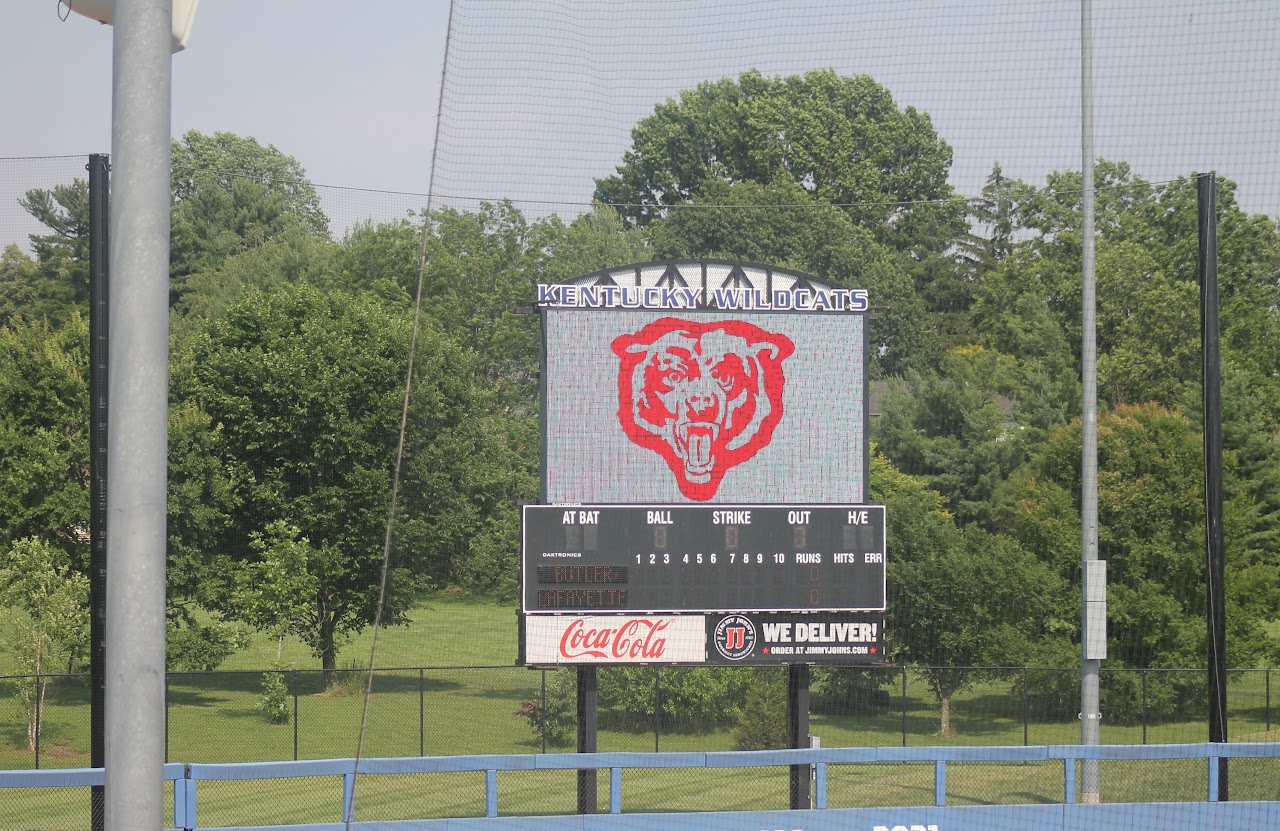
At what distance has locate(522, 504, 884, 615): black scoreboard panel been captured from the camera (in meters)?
11.2

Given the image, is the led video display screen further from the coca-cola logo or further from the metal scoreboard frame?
the coca-cola logo

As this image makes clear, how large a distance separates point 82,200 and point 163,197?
49.9 m

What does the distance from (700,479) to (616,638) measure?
152 centimetres

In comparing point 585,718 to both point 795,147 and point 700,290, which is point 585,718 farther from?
point 795,147

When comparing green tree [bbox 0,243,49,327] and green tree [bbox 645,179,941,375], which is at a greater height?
green tree [bbox 0,243,49,327]

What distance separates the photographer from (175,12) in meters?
3.61

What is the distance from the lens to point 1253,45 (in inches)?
370

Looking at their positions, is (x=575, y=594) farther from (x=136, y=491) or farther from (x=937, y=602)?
(x=937, y=602)

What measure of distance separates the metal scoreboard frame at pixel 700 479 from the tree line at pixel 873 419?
392 cm

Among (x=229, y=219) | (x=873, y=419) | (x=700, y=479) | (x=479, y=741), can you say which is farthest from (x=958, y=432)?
(x=229, y=219)

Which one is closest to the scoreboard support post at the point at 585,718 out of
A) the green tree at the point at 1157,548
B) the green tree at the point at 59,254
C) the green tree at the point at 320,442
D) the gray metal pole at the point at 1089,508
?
the gray metal pole at the point at 1089,508

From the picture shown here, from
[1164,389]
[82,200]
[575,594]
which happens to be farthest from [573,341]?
[82,200]

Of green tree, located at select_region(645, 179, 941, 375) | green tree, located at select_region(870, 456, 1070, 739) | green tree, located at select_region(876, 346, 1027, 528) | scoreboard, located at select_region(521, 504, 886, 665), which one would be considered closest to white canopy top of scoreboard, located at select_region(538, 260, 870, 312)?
scoreboard, located at select_region(521, 504, 886, 665)

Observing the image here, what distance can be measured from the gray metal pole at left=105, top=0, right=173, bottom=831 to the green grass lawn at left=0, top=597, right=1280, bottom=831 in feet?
35.1
